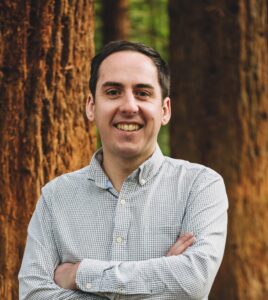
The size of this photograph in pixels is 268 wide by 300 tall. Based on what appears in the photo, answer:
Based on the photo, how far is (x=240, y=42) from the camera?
7.59 m

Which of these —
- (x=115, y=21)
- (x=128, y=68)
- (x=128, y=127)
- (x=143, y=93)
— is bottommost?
(x=128, y=127)

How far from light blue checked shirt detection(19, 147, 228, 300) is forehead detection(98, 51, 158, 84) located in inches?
14.8

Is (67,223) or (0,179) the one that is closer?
(67,223)

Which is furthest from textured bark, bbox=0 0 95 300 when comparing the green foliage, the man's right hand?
the green foliage

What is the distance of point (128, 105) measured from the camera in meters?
3.71

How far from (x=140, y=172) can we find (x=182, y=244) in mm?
403

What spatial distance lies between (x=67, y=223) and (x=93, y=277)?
1.10ft

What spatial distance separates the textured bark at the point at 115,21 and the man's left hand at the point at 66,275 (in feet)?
22.6

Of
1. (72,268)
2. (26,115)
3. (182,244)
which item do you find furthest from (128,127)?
(26,115)

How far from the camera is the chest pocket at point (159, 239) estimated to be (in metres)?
3.67

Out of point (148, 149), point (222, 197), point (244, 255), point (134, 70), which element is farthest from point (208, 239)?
point (244, 255)

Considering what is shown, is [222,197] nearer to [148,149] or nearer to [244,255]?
[148,149]

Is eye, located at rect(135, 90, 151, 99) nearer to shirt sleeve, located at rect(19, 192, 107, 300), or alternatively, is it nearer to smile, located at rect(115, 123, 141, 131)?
smile, located at rect(115, 123, 141, 131)

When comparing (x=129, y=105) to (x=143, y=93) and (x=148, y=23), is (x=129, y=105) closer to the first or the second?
(x=143, y=93)
